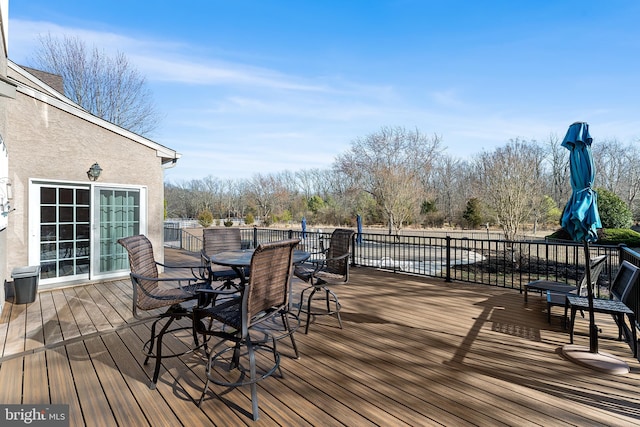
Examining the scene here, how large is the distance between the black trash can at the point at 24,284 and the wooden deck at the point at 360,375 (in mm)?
388

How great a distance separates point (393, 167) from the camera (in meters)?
17.2

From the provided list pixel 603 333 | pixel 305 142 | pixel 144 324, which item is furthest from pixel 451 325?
pixel 305 142

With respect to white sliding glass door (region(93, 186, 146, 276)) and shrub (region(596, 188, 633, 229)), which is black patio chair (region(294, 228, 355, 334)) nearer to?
white sliding glass door (region(93, 186, 146, 276))

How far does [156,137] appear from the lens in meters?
16.5

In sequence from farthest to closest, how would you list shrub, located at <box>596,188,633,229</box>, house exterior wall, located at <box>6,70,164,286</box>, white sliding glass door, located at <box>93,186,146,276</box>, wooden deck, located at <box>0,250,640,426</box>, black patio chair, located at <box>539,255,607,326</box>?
shrub, located at <box>596,188,633,229</box>
white sliding glass door, located at <box>93,186,146,276</box>
house exterior wall, located at <box>6,70,164,286</box>
black patio chair, located at <box>539,255,607,326</box>
wooden deck, located at <box>0,250,640,426</box>

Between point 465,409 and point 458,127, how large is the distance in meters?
19.2

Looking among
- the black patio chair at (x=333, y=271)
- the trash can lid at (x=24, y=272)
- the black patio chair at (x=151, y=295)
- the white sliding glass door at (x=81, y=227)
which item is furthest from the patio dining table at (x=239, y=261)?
the white sliding glass door at (x=81, y=227)

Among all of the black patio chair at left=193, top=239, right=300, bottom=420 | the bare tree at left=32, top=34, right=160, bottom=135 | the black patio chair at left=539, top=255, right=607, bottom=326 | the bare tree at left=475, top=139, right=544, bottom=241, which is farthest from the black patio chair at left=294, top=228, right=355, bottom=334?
the bare tree at left=32, top=34, right=160, bottom=135

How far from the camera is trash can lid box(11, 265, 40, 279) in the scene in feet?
13.4

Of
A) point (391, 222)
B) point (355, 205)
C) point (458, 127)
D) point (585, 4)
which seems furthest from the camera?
point (355, 205)

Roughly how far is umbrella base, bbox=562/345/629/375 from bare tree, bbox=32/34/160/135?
17.7m

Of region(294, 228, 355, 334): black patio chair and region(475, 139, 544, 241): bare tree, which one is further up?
region(475, 139, 544, 241): bare tree

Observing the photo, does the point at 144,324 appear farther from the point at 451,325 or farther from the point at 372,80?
the point at 372,80

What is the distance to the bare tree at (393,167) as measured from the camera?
16.3 meters
